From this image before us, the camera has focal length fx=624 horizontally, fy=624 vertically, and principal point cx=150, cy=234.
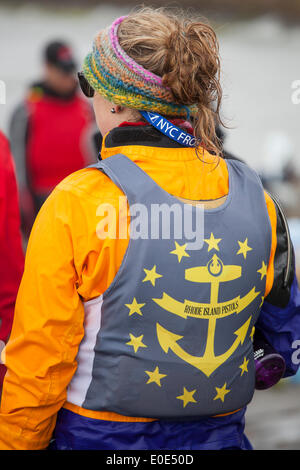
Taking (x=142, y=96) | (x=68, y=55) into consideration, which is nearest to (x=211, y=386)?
(x=142, y=96)

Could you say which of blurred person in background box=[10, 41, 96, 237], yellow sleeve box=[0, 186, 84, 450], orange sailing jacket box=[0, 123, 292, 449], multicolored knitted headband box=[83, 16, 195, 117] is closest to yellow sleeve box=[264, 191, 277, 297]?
orange sailing jacket box=[0, 123, 292, 449]

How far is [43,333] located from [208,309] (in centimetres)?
39

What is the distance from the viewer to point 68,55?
16.4ft

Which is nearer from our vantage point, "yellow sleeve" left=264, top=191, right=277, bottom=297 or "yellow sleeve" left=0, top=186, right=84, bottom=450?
"yellow sleeve" left=0, top=186, right=84, bottom=450

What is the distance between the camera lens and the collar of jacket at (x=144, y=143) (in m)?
1.50

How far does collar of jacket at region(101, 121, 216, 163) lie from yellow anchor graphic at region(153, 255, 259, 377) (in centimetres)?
27

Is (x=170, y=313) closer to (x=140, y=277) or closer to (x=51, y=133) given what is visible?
(x=140, y=277)

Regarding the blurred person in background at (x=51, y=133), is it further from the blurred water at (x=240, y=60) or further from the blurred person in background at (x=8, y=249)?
the blurred water at (x=240, y=60)

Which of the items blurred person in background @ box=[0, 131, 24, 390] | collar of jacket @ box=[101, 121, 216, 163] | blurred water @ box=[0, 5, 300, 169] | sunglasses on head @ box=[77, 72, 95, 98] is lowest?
blurred water @ box=[0, 5, 300, 169]

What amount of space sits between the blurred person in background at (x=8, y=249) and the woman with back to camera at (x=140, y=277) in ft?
1.48

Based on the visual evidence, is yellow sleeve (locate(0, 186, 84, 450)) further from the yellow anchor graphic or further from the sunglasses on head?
the sunglasses on head

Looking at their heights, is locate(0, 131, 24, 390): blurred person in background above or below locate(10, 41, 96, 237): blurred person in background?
above

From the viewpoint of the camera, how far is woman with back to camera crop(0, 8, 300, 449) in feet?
4.68

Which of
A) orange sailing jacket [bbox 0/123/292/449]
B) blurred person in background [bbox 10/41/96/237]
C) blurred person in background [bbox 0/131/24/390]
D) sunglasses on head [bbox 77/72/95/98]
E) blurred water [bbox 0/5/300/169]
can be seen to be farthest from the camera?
blurred water [bbox 0/5/300/169]
